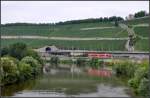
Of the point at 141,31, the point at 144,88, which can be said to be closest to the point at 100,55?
the point at 141,31

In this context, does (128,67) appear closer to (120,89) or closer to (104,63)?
(120,89)

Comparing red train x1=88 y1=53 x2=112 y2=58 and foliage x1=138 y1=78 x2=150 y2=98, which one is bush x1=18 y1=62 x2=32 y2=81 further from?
red train x1=88 y1=53 x2=112 y2=58

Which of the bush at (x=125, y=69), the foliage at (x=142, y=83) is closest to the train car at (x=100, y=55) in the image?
the bush at (x=125, y=69)

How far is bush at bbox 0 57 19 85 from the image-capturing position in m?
27.9

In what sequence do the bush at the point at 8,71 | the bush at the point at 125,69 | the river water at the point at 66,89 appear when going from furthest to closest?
the bush at the point at 125,69 → the bush at the point at 8,71 → the river water at the point at 66,89

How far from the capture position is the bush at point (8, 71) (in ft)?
91.4

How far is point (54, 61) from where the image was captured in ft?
190

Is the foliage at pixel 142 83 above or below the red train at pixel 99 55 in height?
above

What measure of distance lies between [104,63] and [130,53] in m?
5.57

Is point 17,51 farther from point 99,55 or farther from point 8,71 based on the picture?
point 99,55

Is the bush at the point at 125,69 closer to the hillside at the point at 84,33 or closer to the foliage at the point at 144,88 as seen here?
the foliage at the point at 144,88

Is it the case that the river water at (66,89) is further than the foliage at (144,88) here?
Yes

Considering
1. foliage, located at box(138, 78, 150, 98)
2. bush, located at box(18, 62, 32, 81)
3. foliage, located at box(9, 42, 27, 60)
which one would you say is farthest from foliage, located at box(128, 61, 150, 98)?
foliage, located at box(9, 42, 27, 60)

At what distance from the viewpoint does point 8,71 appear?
28.4m
